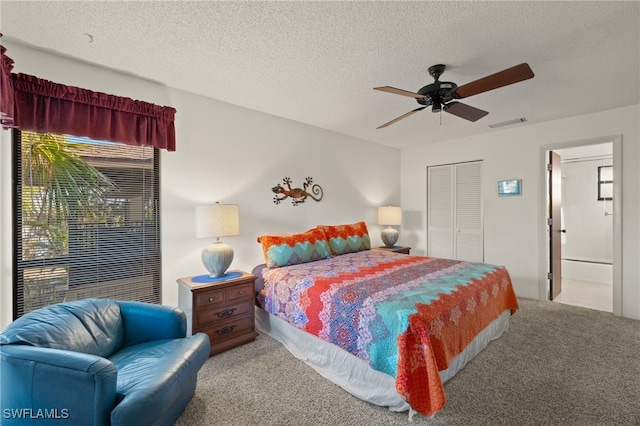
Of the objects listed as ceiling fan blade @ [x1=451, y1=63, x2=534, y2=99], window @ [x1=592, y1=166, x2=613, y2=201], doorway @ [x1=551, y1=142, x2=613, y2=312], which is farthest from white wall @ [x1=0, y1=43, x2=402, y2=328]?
window @ [x1=592, y1=166, x2=613, y2=201]

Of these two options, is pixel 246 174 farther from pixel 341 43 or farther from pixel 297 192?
pixel 341 43

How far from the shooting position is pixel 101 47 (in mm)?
2123

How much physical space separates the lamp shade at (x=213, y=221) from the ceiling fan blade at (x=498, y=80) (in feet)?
7.56

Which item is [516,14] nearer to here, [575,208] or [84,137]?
[84,137]

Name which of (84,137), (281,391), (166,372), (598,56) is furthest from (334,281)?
(598,56)

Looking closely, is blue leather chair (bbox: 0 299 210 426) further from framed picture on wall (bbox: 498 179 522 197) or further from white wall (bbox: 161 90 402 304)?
framed picture on wall (bbox: 498 179 522 197)

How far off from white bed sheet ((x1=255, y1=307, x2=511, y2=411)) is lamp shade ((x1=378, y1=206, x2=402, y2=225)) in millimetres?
2178

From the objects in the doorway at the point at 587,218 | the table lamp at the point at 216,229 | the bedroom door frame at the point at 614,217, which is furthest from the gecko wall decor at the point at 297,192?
the doorway at the point at 587,218

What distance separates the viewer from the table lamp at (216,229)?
2.66 meters

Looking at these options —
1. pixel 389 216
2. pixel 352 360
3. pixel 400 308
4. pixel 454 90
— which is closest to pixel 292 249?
pixel 352 360

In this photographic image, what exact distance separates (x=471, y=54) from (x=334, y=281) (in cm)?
215

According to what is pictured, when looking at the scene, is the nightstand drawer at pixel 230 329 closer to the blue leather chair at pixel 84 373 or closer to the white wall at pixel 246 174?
the white wall at pixel 246 174

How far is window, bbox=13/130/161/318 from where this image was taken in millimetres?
2141

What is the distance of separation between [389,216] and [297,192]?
5.96 ft
